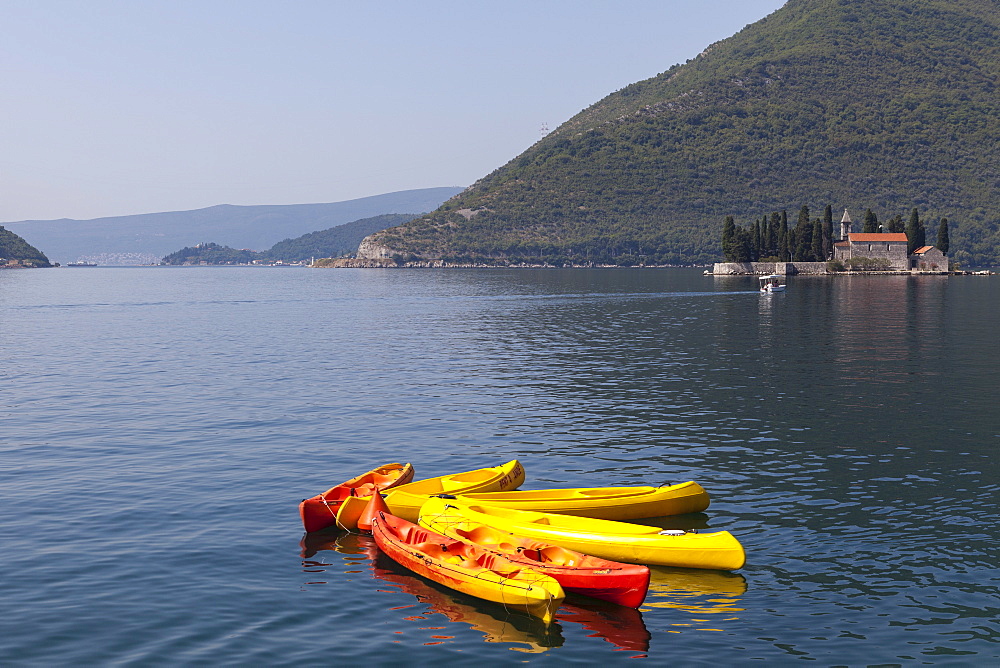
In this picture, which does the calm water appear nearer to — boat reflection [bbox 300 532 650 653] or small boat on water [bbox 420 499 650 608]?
boat reflection [bbox 300 532 650 653]

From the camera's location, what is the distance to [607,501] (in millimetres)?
26047

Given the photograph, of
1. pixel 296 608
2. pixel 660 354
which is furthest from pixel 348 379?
pixel 296 608

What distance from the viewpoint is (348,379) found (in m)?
56.0

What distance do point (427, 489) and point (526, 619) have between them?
25.1ft

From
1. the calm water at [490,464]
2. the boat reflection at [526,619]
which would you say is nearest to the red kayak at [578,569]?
the boat reflection at [526,619]

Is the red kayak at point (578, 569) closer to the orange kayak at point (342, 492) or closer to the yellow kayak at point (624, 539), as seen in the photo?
the yellow kayak at point (624, 539)

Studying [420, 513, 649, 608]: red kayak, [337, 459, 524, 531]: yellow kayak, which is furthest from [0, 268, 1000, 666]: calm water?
[337, 459, 524, 531]: yellow kayak

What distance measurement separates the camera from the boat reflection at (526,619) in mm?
19266

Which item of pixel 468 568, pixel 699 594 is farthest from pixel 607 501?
pixel 468 568

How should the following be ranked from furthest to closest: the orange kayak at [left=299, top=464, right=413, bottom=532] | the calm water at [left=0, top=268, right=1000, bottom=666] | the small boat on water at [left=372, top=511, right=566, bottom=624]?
1. the orange kayak at [left=299, top=464, right=413, bottom=532]
2. the small boat on water at [left=372, top=511, right=566, bottom=624]
3. the calm water at [left=0, top=268, right=1000, bottom=666]

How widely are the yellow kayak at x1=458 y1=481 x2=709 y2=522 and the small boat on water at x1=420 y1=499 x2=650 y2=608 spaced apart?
2206 mm

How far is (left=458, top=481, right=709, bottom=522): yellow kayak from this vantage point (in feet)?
83.6

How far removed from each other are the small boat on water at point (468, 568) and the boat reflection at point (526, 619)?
1.05 ft

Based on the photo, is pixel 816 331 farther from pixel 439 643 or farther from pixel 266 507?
pixel 439 643
